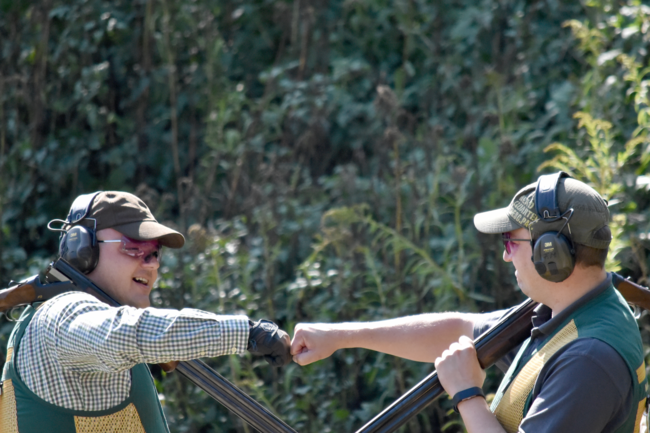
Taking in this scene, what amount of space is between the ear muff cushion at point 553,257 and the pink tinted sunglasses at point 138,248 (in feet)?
4.59

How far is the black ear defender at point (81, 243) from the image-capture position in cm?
260

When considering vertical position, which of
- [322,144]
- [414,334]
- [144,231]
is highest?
[144,231]

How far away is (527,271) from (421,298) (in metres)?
2.22

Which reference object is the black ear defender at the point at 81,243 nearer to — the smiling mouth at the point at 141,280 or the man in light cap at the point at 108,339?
the man in light cap at the point at 108,339

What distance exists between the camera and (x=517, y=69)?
6.12 metres

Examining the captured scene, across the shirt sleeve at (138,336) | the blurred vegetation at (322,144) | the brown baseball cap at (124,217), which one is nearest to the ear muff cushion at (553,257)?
the shirt sleeve at (138,336)

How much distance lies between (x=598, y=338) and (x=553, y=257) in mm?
275

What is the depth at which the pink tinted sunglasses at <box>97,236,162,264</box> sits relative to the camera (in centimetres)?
270

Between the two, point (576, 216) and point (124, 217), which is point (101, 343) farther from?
point (576, 216)

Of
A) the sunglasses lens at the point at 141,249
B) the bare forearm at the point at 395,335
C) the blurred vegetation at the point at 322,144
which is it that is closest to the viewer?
the sunglasses lens at the point at 141,249

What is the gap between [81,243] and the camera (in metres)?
2.60

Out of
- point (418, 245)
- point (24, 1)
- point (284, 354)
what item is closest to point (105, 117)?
point (24, 1)

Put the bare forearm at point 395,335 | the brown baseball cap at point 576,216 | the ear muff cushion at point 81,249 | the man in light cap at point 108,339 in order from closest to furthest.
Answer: the man in light cap at point 108,339 → the brown baseball cap at point 576,216 → the ear muff cushion at point 81,249 → the bare forearm at point 395,335

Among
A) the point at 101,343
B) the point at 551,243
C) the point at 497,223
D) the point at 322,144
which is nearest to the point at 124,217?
the point at 101,343
